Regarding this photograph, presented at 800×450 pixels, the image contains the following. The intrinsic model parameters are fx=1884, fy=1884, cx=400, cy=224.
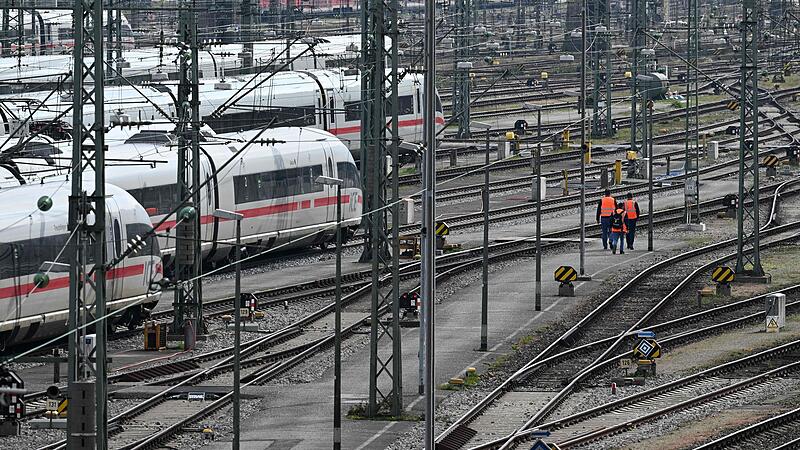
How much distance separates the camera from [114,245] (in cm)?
3941

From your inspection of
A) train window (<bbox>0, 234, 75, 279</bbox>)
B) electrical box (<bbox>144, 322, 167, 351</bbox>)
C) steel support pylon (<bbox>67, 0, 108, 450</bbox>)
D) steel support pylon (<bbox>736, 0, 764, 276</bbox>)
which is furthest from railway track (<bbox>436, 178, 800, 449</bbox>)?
train window (<bbox>0, 234, 75, 279</bbox>)

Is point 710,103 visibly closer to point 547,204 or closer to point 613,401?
point 547,204

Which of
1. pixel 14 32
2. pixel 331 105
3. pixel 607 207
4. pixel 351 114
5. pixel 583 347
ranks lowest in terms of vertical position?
pixel 583 347

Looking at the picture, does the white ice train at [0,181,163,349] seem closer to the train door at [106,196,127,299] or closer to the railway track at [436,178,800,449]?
the train door at [106,196,127,299]

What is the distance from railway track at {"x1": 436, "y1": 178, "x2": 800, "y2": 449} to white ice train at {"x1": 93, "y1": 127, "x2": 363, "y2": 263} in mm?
7971

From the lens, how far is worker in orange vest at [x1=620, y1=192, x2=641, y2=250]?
5400cm

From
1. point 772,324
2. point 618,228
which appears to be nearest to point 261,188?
point 618,228

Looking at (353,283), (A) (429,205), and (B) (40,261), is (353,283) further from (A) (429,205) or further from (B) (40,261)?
(A) (429,205)

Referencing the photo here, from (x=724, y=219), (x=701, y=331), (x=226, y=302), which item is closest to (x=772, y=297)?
(x=701, y=331)

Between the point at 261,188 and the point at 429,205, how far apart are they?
23082 millimetres

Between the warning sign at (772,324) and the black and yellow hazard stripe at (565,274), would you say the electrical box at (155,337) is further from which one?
the warning sign at (772,324)

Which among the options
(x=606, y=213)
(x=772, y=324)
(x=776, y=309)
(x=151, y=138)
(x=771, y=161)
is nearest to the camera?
(x=776, y=309)

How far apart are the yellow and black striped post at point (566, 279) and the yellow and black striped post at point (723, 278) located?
3541mm

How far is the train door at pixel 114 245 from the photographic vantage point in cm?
3900
